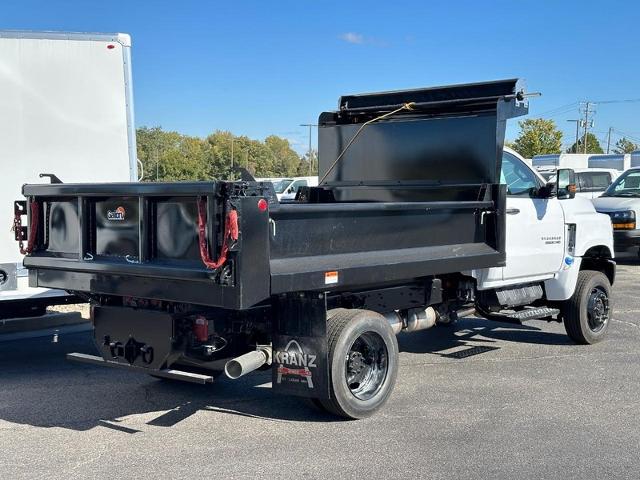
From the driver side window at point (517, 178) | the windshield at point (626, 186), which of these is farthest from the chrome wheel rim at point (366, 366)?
the windshield at point (626, 186)

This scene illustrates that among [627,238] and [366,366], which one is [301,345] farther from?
[627,238]

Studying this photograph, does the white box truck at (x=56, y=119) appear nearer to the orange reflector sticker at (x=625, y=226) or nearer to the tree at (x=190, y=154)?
the orange reflector sticker at (x=625, y=226)

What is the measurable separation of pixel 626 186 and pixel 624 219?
5.83 ft

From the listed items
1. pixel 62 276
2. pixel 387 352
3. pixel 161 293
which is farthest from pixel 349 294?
pixel 62 276

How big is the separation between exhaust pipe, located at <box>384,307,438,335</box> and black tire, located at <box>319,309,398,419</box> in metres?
0.50

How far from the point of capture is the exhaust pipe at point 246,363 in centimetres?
554

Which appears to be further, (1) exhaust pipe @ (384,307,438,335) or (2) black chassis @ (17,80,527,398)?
(1) exhaust pipe @ (384,307,438,335)

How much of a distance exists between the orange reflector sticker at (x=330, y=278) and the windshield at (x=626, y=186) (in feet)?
42.8

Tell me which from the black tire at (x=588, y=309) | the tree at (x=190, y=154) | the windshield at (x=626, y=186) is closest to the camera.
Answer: the black tire at (x=588, y=309)

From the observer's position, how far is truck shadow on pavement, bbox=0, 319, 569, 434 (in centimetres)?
619

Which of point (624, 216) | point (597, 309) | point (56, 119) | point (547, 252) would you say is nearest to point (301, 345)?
point (547, 252)

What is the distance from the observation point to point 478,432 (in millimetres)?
5824

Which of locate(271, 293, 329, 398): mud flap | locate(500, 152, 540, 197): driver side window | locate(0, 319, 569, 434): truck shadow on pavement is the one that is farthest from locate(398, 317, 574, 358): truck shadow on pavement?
locate(271, 293, 329, 398): mud flap

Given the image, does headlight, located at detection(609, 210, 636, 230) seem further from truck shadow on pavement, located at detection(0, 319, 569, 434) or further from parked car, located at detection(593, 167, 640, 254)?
truck shadow on pavement, located at detection(0, 319, 569, 434)
